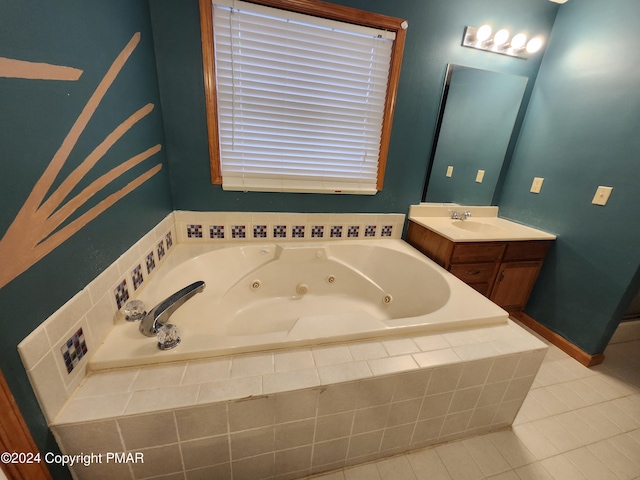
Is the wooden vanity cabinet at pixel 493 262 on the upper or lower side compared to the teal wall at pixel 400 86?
lower

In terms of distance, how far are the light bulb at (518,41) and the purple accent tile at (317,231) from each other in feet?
6.16

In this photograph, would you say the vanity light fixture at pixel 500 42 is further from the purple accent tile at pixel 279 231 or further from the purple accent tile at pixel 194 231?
the purple accent tile at pixel 194 231

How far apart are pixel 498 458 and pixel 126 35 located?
100 inches

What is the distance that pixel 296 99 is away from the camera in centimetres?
162

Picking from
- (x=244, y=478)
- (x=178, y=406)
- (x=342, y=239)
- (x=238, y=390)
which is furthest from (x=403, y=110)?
(x=244, y=478)

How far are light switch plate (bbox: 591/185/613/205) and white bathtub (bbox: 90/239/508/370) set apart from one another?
109cm

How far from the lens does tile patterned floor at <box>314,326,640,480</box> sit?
1.08m

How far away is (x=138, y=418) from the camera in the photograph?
717 mm

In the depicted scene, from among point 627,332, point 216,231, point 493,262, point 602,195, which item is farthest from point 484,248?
point 216,231

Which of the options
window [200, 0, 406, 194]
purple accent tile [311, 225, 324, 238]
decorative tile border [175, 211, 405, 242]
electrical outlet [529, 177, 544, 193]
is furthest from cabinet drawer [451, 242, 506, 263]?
purple accent tile [311, 225, 324, 238]

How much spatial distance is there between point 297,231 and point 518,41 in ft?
6.81

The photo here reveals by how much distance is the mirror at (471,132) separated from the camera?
1.82 meters

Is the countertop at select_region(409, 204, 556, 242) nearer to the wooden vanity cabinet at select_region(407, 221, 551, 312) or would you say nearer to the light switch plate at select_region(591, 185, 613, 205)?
the wooden vanity cabinet at select_region(407, 221, 551, 312)

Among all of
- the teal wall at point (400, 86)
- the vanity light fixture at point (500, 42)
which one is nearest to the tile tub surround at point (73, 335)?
the teal wall at point (400, 86)
